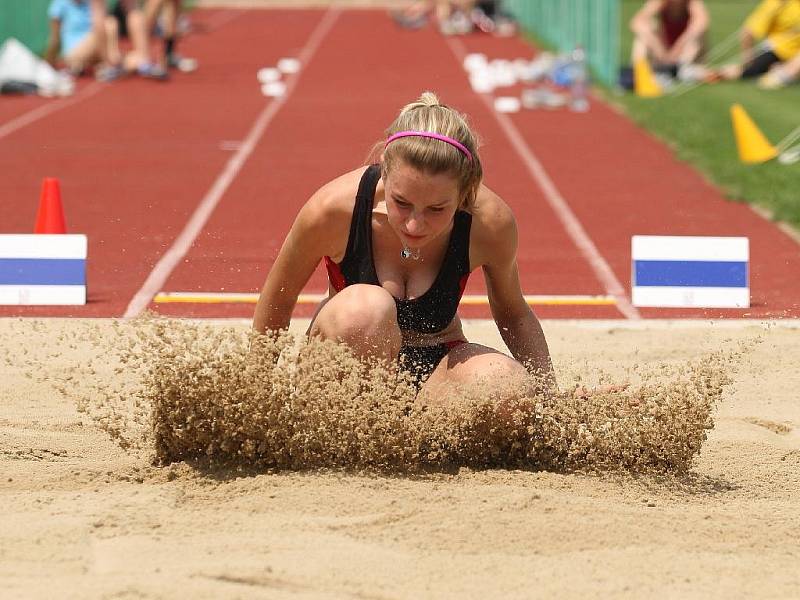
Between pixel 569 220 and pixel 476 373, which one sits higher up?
pixel 569 220

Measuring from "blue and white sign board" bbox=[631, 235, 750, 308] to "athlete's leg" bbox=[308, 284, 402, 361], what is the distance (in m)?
3.00

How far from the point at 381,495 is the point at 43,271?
3.41 meters

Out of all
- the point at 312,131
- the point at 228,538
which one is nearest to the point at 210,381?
the point at 228,538

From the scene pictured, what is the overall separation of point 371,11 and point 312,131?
79.6 feet

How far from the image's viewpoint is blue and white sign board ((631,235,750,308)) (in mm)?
6570

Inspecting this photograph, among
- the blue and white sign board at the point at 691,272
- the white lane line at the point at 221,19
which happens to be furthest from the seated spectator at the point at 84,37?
the blue and white sign board at the point at 691,272

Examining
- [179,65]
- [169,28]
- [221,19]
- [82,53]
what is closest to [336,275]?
[82,53]

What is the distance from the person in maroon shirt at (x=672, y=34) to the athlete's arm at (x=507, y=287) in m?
12.6

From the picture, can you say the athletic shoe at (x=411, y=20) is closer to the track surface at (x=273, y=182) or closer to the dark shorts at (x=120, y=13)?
the dark shorts at (x=120, y=13)

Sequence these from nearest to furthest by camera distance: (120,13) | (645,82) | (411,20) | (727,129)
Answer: (727,129) < (645,82) < (120,13) < (411,20)

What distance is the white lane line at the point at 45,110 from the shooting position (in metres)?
12.9

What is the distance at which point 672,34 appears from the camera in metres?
16.7

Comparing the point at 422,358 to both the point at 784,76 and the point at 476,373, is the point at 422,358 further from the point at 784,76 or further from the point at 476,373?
the point at 784,76

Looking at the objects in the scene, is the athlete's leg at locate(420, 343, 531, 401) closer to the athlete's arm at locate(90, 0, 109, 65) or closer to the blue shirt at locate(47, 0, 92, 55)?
the athlete's arm at locate(90, 0, 109, 65)
